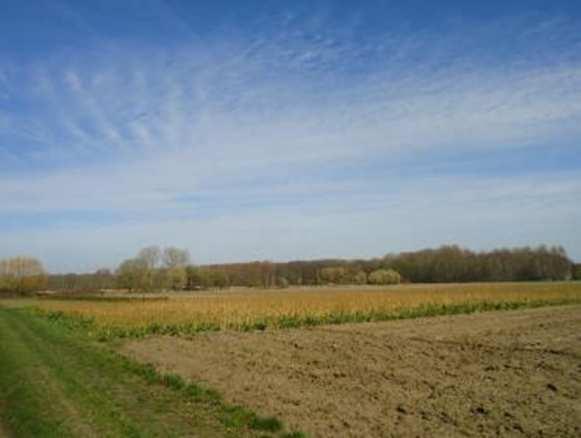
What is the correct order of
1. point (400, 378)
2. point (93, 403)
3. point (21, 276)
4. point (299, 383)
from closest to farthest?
1. point (93, 403)
2. point (299, 383)
3. point (400, 378)
4. point (21, 276)

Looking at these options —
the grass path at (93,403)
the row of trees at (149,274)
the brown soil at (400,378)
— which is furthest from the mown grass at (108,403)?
the row of trees at (149,274)

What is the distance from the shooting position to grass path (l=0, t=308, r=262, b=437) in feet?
30.8

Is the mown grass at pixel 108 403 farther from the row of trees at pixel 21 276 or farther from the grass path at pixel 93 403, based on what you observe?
the row of trees at pixel 21 276

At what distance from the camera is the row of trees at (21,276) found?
5354 inches

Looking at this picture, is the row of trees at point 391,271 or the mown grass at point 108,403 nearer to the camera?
the mown grass at point 108,403

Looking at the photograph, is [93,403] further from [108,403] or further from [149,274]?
[149,274]

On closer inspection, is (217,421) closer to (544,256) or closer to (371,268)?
(544,256)

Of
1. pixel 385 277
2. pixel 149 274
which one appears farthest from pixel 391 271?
pixel 149 274

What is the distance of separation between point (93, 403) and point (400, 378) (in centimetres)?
642

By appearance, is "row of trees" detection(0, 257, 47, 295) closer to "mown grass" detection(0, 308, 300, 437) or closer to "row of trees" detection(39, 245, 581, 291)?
"row of trees" detection(39, 245, 581, 291)

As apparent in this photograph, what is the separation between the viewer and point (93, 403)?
37.3 feet

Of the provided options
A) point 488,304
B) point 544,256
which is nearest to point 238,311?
point 488,304

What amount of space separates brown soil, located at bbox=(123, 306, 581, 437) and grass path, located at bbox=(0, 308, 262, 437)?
3.58 ft

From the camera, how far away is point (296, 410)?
408 inches
